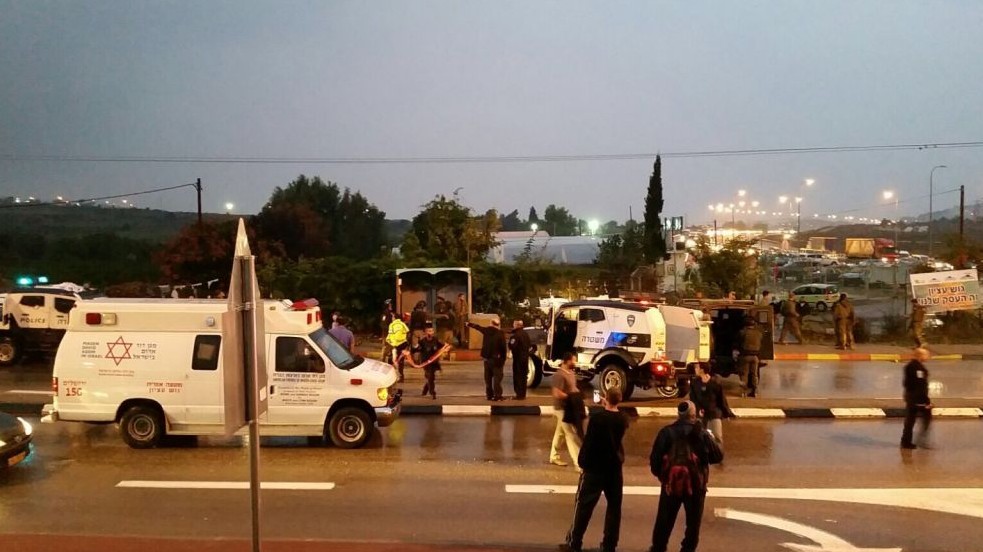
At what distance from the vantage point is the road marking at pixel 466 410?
1473cm

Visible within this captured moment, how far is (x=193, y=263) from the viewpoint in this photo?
35.3 meters

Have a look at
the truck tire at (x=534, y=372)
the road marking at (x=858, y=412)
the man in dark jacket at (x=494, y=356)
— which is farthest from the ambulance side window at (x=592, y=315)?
the road marking at (x=858, y=412)

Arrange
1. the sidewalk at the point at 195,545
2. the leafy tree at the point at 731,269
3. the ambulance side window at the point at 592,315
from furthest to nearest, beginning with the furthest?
the leafy tree at the point at 731,269
the ambulance side window at the point at 592,315
the sidewalk at the point at 195,545

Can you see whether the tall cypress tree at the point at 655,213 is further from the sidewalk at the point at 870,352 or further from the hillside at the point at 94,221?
the hillside at the point at 94,221

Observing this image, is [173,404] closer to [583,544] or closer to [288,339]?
[288,339]

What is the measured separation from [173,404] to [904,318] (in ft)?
81.4

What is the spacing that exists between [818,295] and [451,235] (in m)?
19.3

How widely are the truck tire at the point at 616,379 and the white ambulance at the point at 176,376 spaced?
5.47 metres

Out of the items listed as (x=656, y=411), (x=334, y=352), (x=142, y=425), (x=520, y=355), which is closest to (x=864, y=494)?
(x=656, y=411)

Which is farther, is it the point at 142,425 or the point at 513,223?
the point at 513,223

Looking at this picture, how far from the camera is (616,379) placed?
51.0 ft

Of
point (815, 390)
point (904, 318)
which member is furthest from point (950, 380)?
point (904, 318)

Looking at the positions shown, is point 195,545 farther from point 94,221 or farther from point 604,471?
point 94,221

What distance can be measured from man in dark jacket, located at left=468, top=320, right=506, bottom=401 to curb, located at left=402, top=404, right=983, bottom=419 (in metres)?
0.56
